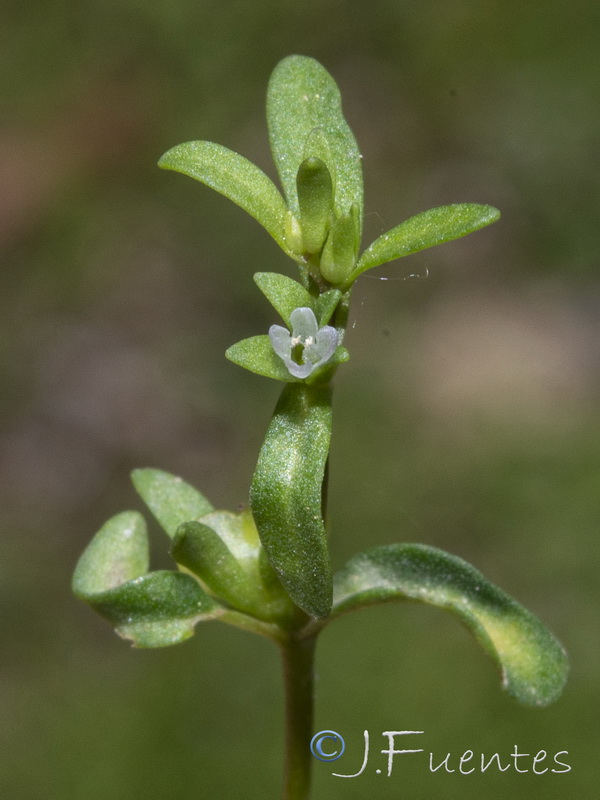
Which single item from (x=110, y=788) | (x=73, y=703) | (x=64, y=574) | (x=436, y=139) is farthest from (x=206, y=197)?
(x=110, y=788)

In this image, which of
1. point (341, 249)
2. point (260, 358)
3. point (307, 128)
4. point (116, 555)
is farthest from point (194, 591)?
point (307, 128)

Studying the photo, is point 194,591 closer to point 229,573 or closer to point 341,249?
point 229,573

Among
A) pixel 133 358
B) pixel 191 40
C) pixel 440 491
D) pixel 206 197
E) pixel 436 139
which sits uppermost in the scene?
pixel 191 40

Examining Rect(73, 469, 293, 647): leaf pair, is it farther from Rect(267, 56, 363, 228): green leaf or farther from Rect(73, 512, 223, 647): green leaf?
Rect(267, 56, 363, 228): green leaf

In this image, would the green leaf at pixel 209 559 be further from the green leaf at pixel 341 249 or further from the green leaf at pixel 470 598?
the green leaf at pixel 341 249

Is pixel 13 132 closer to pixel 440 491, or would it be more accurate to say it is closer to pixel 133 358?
pixel 133 358

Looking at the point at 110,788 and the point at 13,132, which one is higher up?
the point at 13,132
